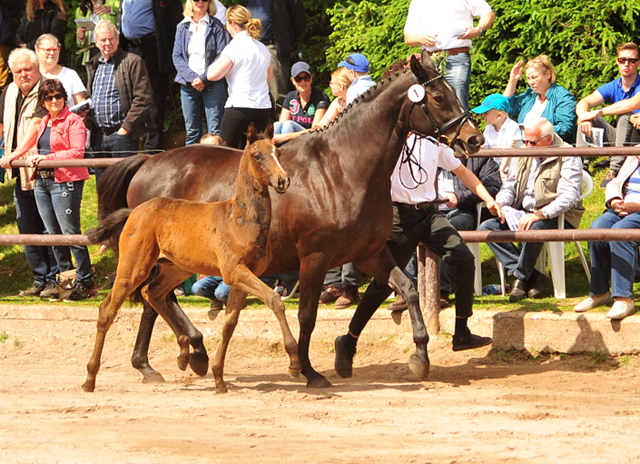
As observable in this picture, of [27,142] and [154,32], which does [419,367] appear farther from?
[154,32]

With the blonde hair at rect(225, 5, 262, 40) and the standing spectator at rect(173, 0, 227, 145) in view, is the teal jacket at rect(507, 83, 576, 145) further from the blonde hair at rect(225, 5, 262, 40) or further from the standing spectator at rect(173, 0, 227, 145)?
the standing spectator at rect(173, 0, 227, 145)

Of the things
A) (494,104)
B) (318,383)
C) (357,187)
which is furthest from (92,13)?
(318,383)

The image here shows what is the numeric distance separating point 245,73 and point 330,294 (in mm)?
2665

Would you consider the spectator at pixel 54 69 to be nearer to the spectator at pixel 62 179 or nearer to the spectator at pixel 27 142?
the spectator at pixel 27 142

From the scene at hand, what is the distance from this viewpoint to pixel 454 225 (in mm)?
8609

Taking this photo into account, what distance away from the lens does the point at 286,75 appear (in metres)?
11.7

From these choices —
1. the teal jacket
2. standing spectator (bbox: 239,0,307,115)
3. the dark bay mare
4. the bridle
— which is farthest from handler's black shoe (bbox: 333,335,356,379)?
standing spectator (bbox: 239,0,307,115)

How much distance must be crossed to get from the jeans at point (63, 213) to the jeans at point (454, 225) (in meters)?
3.65

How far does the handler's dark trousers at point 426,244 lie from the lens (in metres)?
7.14

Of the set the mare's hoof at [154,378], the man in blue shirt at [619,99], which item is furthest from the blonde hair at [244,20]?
the mare's hoof at [154,378]

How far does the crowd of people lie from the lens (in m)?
7.46

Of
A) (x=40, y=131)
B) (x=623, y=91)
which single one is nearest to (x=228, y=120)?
(x=40, y=131)

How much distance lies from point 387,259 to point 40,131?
14.5 ft

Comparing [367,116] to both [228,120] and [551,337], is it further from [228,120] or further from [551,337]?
[228,120]
